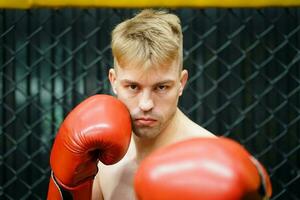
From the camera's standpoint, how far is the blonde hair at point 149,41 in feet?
4.29

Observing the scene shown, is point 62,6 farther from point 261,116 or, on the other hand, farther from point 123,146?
point 261,116

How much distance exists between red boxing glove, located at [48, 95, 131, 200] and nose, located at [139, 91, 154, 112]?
47 millimetres

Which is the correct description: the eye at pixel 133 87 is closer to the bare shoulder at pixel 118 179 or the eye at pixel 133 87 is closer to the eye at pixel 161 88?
the eye at pixel 161 88

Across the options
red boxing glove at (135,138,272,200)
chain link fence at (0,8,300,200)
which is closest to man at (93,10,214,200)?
red boxing glove at (135,138,272,200)

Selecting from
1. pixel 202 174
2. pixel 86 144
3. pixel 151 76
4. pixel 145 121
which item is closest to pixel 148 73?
pixel 151 76

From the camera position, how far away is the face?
4.24ft

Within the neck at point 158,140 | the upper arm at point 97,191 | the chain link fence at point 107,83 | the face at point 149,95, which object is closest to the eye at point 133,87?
the face at point 149,95

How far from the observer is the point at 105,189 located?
1512 millimetres

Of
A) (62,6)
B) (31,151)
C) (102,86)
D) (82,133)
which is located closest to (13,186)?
(31,151)

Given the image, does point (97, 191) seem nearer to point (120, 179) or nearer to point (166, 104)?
point (120, 179)

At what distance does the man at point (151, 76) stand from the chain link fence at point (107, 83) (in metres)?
1.02

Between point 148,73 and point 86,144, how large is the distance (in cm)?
22

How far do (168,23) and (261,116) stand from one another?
121 cm

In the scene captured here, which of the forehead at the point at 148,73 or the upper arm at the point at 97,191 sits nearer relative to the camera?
the forehead at the point at 148,73
